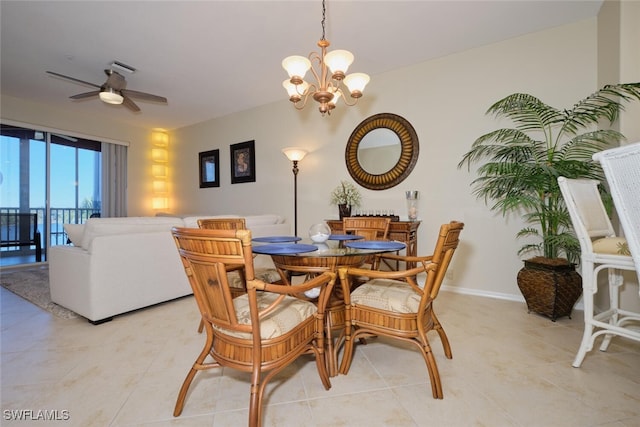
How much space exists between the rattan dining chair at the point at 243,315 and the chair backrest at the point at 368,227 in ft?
4.00

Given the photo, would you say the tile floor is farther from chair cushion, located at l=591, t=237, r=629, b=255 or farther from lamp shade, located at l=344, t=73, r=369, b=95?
lamp shade, located at l=344, t=73, r=369, b=95

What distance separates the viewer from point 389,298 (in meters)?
1.50

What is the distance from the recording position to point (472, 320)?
7.75 ft

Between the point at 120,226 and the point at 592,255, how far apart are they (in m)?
3.37

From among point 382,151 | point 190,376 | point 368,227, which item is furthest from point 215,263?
point 382,151

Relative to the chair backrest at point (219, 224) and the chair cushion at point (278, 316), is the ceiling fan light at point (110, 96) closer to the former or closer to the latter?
the chair backrest at point (219, 224)

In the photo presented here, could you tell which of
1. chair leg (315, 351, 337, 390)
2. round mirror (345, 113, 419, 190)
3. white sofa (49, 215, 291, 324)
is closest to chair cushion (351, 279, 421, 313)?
chair leg (315, 351, 337, 390)

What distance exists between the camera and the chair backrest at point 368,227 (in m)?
2.48

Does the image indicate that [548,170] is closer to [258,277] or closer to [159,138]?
[258,277]

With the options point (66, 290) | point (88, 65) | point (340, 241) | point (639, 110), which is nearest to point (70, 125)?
point (88, 65)

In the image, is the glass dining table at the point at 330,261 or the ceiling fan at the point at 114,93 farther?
the ceiling fan at the point at 114,93

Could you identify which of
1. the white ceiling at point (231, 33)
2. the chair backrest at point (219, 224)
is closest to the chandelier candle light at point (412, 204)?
the white ceiling at point (231, 33)

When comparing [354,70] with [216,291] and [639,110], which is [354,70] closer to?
[639,110]

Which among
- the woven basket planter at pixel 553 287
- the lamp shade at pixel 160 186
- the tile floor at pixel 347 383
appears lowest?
the tile floor at pixel 347 383
